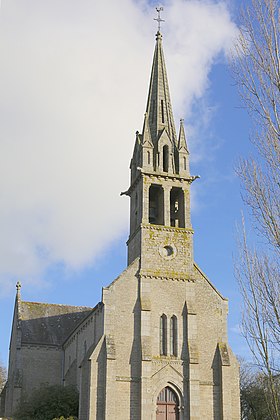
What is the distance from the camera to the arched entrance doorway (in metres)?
36.4

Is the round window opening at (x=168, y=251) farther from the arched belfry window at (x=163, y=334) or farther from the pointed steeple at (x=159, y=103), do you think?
the pointed steeple at (x=159, y=103)

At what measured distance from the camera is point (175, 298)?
3925cm

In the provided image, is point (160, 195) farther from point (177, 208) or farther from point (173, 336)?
point (173, 336)

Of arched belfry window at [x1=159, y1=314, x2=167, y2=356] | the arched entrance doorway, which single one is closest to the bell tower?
arched belfry window at [x1=159, y1=314, x2=167, y2=356]

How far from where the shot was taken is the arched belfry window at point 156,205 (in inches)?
1654

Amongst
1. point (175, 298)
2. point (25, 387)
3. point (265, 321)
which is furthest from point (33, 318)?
point (265, 321)

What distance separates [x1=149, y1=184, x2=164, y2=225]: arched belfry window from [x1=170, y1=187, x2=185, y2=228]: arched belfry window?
110 cm

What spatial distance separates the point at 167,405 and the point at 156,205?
14.3 meters

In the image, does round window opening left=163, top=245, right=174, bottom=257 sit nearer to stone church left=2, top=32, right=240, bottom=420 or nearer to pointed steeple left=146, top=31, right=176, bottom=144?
stone church left=2, top=32, right=240, bottom=420

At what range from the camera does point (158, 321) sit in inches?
1505

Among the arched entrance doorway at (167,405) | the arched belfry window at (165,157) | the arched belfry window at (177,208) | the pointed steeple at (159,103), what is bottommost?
the arched entrance doorway at (167,405)

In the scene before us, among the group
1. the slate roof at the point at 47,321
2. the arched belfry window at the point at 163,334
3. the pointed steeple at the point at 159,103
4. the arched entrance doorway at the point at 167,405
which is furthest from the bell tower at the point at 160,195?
the slate roof at the point at 47,321

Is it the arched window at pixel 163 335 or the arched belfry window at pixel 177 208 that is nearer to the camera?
the arched window at pixel 163 335

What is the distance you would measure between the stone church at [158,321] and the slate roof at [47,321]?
6672mm
